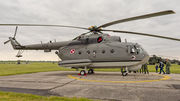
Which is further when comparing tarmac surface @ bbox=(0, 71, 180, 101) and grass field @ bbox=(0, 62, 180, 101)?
tarmac surface @ bbox=(0, 71, 180, 101)

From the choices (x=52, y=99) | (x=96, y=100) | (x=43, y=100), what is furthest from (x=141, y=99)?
(x=43, y=100)

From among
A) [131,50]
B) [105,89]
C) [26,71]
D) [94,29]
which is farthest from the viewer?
[26,71]

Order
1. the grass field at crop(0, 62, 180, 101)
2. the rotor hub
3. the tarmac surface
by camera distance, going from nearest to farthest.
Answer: the grass field at crop(0, 62, 180, 101) → the tarmac surface → the rotor hub

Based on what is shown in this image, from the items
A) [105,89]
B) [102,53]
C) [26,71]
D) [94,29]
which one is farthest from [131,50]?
[26,71]

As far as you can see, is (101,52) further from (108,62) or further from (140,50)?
(140,50)

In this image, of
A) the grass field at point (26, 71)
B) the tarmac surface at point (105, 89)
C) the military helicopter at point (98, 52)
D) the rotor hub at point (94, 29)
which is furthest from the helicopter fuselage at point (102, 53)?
the grass field at point (26, 71)

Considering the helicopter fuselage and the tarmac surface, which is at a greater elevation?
the helicopter fuselage

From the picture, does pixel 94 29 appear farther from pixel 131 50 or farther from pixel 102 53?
pixel 131 50

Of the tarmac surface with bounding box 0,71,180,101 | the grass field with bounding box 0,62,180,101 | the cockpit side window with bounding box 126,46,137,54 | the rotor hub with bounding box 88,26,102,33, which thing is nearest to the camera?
the grass field with bounding box 0,62,180,101

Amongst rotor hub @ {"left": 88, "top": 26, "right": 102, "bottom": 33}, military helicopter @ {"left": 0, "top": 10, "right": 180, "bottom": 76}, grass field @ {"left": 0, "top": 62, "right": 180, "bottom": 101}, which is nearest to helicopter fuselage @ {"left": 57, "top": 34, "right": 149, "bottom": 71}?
military helicopter @ {"left": 0, "top": 10, "right": 180, "bottom": 76}

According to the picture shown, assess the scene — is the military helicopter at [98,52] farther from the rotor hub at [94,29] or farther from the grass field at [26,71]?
the grass field at [26,71]

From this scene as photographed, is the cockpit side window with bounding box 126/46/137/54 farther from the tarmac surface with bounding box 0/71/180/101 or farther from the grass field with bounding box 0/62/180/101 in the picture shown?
the grass field with bounding box 0/62/180/101

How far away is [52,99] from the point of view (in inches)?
159

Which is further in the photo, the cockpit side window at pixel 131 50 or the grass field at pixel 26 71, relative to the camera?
the cockpit side window at pixel 131 50
